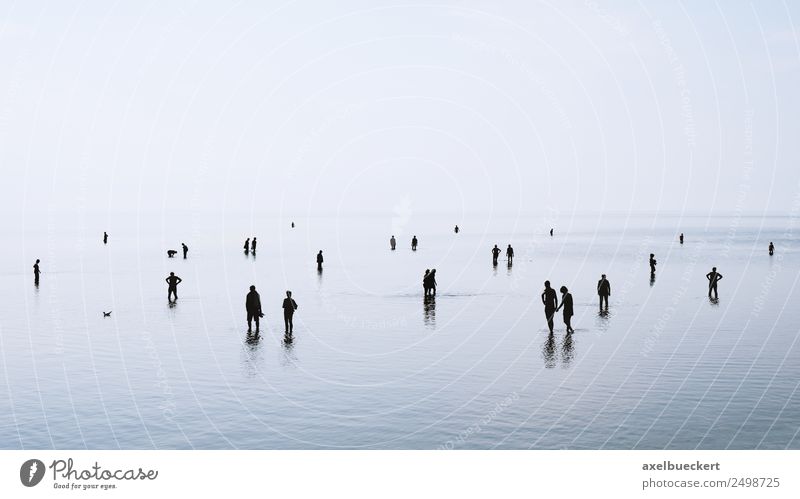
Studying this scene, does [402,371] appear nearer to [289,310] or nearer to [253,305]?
[289,310]

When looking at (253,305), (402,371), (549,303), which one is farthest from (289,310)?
(549,303)

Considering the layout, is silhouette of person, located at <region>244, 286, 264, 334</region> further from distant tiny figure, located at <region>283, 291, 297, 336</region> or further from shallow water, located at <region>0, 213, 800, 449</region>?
distant tiny figure, located at <region>283, 291, 297, 336</region>

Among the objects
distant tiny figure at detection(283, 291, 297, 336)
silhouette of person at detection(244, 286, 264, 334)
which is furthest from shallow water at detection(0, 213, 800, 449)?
silhouette of person at detection(244, 286, 264, 334)

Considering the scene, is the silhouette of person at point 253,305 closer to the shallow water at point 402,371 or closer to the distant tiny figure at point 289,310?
the shallow water at point 402,371

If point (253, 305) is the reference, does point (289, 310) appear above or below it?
below

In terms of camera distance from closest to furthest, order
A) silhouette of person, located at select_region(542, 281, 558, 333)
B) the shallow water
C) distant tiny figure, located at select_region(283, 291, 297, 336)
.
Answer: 1. the shallow water
2. silhouette of person, located at select_region(542, 281, 558, 333)
3. distant tiny figure, located at select_region(283, 291, 297, 336)

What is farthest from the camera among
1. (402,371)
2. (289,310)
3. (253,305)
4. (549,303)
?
(253,305)

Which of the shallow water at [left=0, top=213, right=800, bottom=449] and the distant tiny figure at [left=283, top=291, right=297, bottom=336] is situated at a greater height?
the distant tiny figure at [left=283, top=291, right=297, bottom=336]

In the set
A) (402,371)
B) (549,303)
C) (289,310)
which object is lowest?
(402,371)

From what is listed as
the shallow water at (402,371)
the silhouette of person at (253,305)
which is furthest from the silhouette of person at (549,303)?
the silhouette of person at (253,305)

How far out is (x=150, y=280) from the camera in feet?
159
